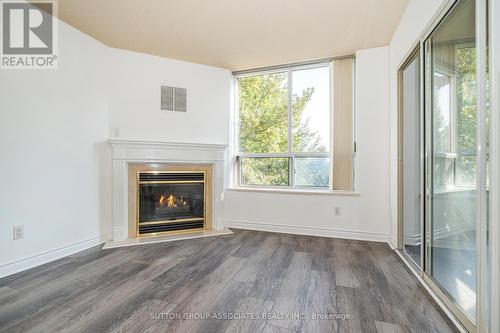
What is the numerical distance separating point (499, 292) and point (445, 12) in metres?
1.73

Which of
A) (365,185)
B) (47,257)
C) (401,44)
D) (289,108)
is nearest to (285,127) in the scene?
(289,108)

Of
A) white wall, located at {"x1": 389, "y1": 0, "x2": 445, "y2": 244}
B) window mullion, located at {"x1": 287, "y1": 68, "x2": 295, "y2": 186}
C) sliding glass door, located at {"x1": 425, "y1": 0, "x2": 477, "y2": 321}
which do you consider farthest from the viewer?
window mullion, located at {"x1": 287, "y1": 68, "x2": 295, "y2": 186}

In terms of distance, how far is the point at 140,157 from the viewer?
3059 millimetres

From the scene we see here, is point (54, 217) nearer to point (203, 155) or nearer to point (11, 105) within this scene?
point (11, 105)

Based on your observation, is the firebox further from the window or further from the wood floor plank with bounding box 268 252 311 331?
the wood floor plank with bounding box 268 252 311 331

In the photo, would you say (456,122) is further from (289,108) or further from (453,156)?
(289,108)

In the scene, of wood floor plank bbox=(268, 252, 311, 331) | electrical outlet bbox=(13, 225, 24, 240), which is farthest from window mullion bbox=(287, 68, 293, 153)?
electrical outlet bbox=(13, 225, 24, 240)

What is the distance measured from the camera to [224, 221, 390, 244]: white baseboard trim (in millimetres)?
3035

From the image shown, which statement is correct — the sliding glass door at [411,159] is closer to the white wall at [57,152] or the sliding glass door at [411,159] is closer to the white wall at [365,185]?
the white wall at [365,185]

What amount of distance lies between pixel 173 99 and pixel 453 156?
325cm

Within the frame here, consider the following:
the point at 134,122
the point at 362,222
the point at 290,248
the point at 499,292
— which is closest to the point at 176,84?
the point at 134,122

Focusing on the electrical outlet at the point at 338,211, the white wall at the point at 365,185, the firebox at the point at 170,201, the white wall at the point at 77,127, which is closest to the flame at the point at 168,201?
the firebox at the point at 170,201

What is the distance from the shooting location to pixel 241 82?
395 cm

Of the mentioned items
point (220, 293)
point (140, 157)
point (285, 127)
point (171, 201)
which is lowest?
point (220, 293)
